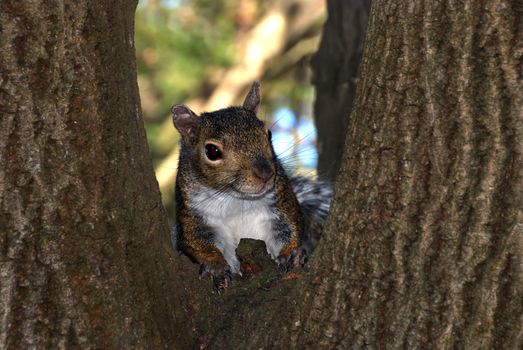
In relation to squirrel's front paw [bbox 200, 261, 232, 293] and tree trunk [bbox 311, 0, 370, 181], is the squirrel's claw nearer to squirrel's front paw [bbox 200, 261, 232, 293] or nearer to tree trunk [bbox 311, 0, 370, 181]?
squirrel's front paw [bbox 200, 261, 232, 293]

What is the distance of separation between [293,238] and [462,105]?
1.91 meters

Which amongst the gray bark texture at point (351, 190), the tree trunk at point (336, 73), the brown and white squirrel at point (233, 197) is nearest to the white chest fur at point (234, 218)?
the brown and white squirrel at point (233, 197)

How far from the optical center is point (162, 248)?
3.04 m

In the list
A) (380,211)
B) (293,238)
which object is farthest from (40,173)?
(293,238)

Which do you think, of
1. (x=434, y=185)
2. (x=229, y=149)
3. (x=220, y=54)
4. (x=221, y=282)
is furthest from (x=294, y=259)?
(x=220, y=54)

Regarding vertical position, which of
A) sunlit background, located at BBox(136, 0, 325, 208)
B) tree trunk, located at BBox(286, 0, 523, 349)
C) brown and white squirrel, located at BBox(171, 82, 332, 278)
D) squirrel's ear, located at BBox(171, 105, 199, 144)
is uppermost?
sunlit background, located at BBox(136, 0, 325, 208)

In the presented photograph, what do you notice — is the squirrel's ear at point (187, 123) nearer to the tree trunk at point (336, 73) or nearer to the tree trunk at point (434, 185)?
the tree trunk at point (336, 73)

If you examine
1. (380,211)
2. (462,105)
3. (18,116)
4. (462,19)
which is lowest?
(380,211)

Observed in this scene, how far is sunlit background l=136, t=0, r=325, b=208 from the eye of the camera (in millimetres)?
8867

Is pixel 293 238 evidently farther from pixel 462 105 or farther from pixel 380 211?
pixel 462 105

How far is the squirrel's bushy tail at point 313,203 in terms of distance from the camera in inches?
189

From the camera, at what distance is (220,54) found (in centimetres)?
921

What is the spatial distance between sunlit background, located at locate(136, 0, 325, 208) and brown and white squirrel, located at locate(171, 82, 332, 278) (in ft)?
11.0

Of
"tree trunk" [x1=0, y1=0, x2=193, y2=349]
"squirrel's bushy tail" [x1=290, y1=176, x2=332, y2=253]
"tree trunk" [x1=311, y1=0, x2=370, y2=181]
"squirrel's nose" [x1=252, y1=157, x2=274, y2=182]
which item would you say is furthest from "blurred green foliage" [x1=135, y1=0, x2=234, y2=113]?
"tree trunk" [x1=0, y1=0, x2=193, y2=349]
